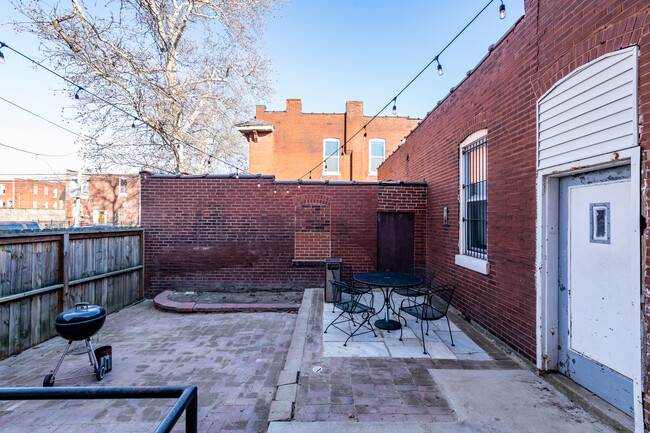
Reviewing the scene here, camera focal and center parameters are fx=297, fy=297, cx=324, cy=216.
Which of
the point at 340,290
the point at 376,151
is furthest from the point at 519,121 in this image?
the point at 376,151

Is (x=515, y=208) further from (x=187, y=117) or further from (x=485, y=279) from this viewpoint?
(x=187, y=117)

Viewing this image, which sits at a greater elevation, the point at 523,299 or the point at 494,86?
the point at 494,86

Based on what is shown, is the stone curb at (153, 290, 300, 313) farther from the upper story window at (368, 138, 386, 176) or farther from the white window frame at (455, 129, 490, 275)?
the upper story window at (368, 138, 386, 176)

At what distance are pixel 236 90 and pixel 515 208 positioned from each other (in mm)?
A: 13196

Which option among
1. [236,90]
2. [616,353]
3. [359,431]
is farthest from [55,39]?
[616,353]

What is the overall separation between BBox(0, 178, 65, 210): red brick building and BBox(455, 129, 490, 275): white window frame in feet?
162

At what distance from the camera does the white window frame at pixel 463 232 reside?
461 cm

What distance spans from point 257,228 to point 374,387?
510 cm

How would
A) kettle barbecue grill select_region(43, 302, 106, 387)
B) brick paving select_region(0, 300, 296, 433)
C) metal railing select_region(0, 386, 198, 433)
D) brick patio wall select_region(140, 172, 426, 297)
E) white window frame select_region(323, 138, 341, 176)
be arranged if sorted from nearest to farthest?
metal railing select_region(0, 386, 198, 433) < brick paving select_region(0, 300, 296, 433) < kettle barbecue grill select_region(43, 302, 106, 387) < brick patio wall select_region(140, 172, 426, 297) < white window frame select_region(323, 138, 341, 176)

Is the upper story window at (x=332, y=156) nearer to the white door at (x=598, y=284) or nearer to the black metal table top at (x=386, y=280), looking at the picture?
the black metal table top at (x=386, y=280)

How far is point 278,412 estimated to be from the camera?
2598 mm

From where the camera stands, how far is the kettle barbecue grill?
341 centimetres

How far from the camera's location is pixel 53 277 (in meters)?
4.97

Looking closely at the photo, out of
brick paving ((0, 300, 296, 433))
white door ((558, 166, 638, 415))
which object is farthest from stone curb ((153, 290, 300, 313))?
white door ((558, 166, 638, 415))
